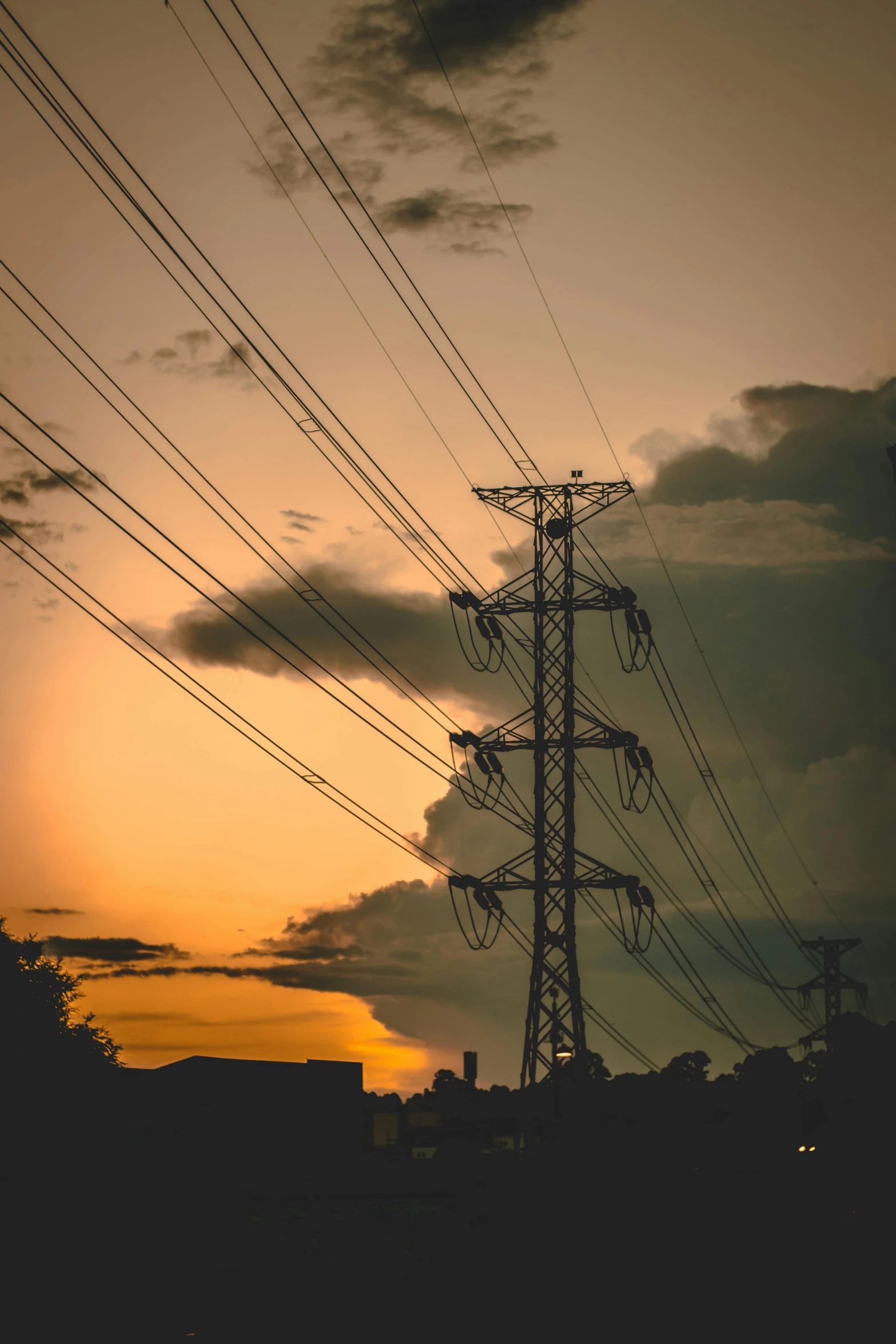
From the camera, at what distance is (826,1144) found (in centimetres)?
7031

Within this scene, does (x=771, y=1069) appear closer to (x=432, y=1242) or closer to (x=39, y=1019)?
(x=39, y=1019)

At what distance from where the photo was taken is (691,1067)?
173 m

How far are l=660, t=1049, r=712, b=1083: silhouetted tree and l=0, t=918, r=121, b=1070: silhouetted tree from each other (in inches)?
4212

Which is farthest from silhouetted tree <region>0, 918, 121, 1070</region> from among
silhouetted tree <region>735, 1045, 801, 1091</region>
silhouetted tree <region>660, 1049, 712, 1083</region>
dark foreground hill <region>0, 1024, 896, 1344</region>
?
silhouetted tree <region>660, 1049, 712, 1083</region>

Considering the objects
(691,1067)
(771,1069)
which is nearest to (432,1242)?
(771,1069)

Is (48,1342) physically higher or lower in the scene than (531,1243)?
lower

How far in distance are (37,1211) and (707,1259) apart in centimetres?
1548

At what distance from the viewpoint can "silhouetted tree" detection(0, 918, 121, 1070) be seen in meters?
55.0

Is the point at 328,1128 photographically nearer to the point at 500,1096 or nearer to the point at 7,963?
the point at 7,963

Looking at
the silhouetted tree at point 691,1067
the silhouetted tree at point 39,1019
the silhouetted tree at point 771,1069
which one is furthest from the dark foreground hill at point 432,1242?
the silhouetted tree at point 691,1067

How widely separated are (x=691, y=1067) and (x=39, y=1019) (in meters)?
128

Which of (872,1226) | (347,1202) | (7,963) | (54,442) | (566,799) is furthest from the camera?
(7,963)

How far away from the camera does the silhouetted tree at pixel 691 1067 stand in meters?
165

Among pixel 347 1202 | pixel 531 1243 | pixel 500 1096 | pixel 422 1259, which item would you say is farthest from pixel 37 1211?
pixel 500 1096
